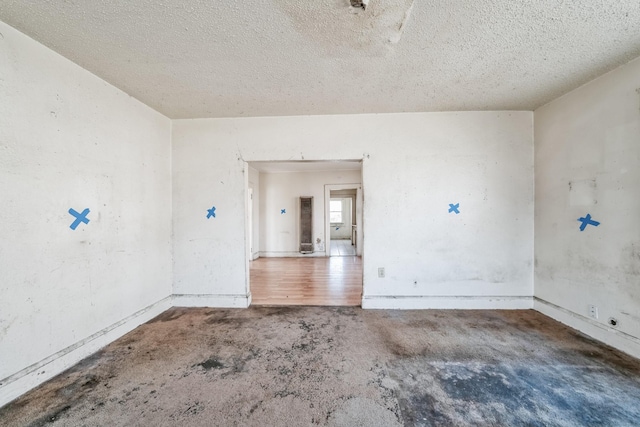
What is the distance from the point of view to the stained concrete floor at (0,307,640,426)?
149 centimetres

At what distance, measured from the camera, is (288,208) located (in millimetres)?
7137

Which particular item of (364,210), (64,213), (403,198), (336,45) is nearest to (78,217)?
(64,213)

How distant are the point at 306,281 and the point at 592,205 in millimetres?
3763

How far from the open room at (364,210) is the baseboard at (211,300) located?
0.08ft

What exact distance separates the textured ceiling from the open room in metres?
0.02

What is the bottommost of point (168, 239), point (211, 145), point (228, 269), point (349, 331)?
point (349, 331)

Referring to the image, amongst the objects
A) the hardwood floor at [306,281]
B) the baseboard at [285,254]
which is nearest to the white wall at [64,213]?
the hardwood floor at [306,281]

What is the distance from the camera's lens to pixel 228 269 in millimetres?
3266

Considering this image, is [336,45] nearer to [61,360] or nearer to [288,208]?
[61,360]

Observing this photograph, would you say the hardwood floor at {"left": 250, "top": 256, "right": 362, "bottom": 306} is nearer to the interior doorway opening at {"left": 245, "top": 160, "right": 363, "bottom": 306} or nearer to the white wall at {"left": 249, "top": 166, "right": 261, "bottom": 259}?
the interior doorway opening at {"left": 245, "top": 160, "right": 363, "bottom": 306}

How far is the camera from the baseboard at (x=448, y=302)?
10.1 ft

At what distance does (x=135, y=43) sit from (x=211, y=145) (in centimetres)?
150

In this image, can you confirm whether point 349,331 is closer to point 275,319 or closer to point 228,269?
point 275,319

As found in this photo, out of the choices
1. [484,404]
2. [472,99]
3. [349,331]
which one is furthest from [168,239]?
[472,99]
